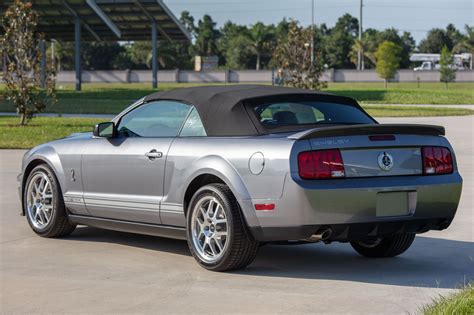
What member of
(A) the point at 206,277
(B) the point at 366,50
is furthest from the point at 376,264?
(B) the point at 366,50

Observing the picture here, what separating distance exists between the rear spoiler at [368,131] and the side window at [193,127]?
1050mm

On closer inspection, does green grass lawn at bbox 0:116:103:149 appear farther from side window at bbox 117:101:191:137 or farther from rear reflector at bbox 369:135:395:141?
rear reflector at bbox 369:135:395:141

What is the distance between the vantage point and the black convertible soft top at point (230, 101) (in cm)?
759

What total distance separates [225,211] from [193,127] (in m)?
1.01

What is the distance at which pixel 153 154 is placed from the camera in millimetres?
8055

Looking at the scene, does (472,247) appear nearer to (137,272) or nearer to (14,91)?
(137,272)

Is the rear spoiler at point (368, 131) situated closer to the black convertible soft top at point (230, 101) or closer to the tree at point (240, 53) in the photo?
the black convertible soft top at point (230, 101)

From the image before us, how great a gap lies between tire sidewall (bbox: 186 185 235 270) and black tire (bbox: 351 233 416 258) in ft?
4.94

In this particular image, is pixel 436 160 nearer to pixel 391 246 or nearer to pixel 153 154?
pixel 391 246

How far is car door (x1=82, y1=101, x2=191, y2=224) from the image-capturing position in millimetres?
8055

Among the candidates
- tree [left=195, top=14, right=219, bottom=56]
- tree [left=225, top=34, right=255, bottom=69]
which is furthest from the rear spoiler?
tree [left=195, top=14, right=219, bottom=56]

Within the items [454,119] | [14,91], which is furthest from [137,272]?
[454,119]

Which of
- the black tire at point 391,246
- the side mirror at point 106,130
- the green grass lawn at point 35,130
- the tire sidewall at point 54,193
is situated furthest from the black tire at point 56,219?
the green grass lawn at point 35,130

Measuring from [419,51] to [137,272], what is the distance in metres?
155
